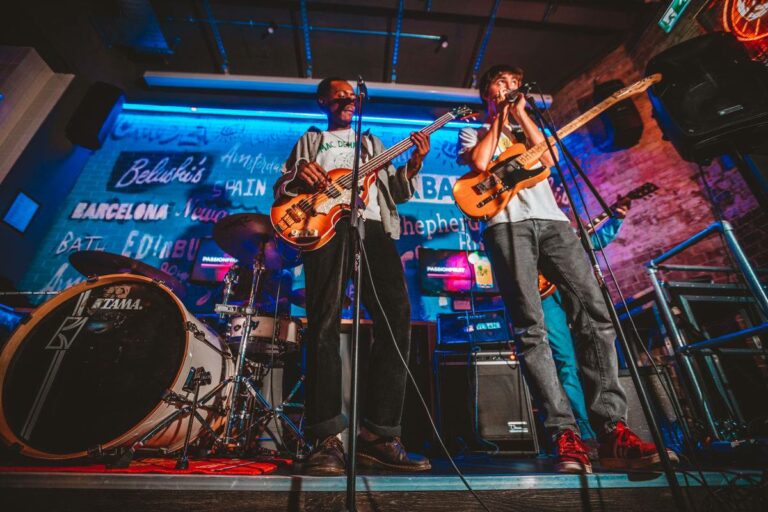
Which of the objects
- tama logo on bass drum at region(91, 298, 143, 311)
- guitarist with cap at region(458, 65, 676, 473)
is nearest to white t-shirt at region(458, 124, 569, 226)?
guitarist with cap at region(458, 65, 676, 473)

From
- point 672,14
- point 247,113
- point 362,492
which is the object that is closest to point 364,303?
point 362,492

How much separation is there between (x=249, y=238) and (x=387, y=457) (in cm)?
228

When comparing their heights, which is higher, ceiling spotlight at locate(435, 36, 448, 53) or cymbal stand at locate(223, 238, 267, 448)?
ceiling spotlight at locate(435, 36, 448, 53)

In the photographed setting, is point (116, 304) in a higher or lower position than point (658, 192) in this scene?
lower

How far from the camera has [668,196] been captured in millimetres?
4066

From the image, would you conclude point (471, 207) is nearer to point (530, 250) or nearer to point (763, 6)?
point (530, 250)

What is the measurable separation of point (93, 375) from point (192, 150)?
446 centimetres

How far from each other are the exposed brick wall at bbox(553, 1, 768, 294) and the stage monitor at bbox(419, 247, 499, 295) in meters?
1.58

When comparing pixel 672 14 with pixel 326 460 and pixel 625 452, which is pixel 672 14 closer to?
pixel 625 452

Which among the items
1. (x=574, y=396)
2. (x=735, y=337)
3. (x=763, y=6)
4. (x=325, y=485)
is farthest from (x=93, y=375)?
(x=763, y=6)

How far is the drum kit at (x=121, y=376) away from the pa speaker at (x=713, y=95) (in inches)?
172

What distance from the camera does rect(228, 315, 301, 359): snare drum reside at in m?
2.88

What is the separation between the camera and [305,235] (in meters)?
1.99

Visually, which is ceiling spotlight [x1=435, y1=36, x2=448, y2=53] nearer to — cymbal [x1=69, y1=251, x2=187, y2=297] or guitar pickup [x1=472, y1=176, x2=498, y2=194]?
guitar pickup [x1=472, y1=176, x2=498, y2=194]
